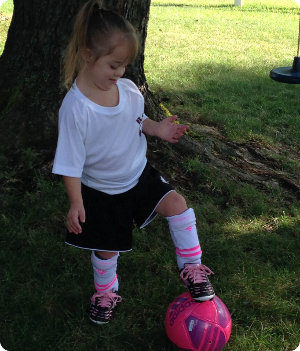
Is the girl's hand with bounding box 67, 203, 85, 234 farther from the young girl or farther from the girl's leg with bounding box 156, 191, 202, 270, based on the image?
the girl's leg with bounding box 156, 191, 202, 270

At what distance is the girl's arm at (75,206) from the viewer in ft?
8.13

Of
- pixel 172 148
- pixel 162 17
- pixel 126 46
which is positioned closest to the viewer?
pixel 126 46

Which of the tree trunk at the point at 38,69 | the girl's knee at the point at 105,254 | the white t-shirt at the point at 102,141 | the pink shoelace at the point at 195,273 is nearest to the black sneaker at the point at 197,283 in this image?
the pink shoelace at the point at 195,273

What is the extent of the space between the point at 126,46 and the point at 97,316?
1.57 meters

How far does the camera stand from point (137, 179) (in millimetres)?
2789

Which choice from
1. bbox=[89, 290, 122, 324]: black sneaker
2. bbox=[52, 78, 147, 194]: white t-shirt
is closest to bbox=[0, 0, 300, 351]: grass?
bbox=[89, 290, 122, 324]: black sneaker

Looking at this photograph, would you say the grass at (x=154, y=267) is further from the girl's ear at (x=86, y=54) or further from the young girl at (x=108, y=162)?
the girl's ear at (x=86, y=54)

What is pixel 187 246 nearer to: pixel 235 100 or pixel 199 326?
pixel 199 326

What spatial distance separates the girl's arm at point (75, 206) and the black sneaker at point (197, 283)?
26.5 inches

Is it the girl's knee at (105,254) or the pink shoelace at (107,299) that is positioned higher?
the girl's knee at (105,254)

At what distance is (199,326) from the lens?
2594 millimetres

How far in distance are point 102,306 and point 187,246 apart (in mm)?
643

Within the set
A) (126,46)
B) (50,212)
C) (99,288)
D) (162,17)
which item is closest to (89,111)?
(126,46)

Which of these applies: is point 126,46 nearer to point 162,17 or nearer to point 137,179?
point 137,179
